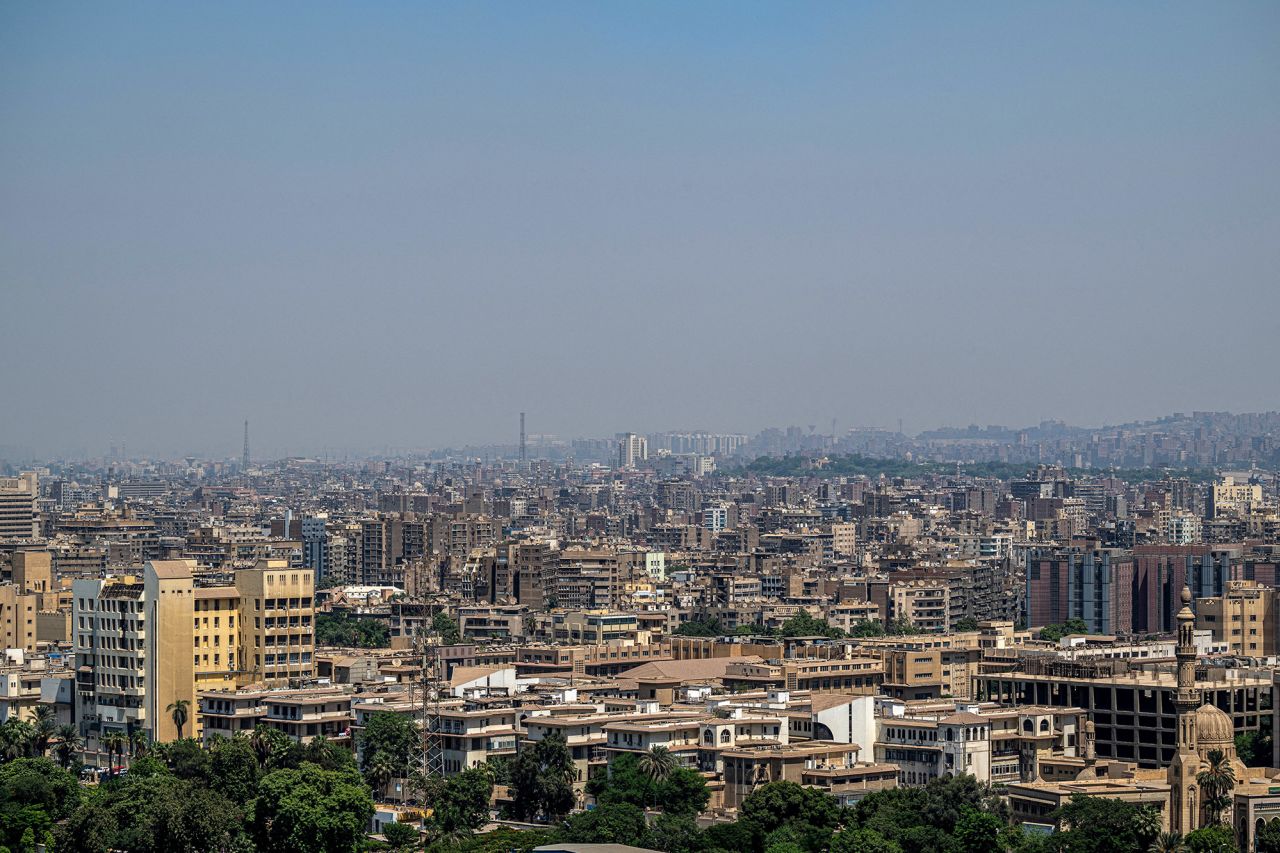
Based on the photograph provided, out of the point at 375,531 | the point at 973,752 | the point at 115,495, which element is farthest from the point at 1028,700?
the point at 115,495

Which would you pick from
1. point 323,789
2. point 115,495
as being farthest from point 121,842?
point 115,495

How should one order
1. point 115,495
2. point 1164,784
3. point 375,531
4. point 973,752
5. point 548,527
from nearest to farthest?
1. point 1164,784
2. point 973,752
3. point 375,531
4. point 548,527
5. point 115,495

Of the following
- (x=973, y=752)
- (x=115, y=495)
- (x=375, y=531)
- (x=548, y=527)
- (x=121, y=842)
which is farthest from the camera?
(x=115, y=495)

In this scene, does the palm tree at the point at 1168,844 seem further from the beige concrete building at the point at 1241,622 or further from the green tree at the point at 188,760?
the beige concrete building at the point at 1241,622

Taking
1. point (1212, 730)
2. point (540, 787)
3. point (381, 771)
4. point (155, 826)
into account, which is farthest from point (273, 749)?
point (1212, 730)

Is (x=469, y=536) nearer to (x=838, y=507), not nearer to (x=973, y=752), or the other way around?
(x=838, y=507)

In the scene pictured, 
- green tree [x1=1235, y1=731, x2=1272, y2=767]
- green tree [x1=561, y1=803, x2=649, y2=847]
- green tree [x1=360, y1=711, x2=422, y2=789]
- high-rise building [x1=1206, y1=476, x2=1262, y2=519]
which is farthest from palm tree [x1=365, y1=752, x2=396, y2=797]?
high-rise building [x1=1206, y1=476, x2=1262, y2=519]

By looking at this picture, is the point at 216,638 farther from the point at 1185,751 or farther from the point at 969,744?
the point at 1185,751

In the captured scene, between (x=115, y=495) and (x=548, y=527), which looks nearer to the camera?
(x=548, y=527)
